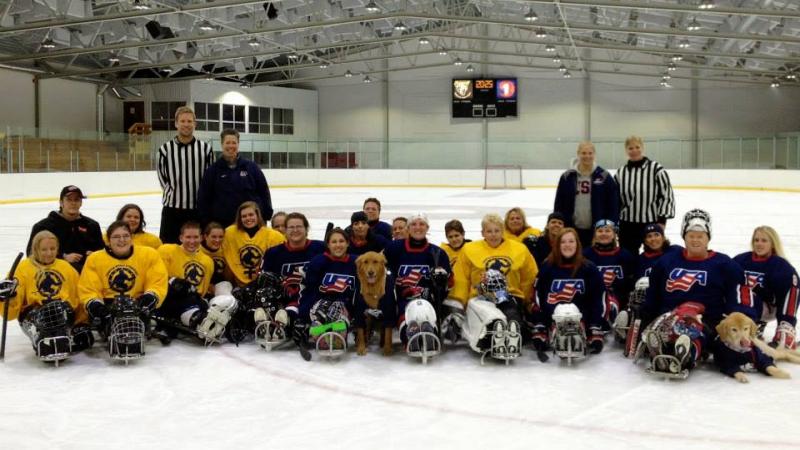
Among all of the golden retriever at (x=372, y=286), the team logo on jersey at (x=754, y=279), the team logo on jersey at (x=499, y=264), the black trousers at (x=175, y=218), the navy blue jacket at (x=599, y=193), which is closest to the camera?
the golden retriever at (x=372, y=286)

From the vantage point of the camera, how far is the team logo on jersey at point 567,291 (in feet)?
15.6

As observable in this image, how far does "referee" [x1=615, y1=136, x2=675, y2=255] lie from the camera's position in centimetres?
591

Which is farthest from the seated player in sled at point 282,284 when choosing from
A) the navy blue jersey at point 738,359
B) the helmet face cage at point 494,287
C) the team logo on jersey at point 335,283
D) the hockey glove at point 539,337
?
the navy blue jersey at point 738,359

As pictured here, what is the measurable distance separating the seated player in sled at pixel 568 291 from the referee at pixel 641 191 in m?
1.36

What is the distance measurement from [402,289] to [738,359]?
6.51 ft

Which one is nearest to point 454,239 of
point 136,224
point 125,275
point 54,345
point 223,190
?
point 223,190

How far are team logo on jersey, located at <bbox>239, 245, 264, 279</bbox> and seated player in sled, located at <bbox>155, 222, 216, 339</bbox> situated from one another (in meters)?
0.23

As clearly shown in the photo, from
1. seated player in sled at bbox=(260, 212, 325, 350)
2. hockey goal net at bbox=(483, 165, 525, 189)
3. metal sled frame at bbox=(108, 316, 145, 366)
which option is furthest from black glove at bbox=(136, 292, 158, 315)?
hockey goal net at bbox=(483, 165, 525, 189)

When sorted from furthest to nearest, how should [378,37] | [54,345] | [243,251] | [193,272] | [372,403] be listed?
[378,37], [243,251], [193,272], [54,345], [372,403]

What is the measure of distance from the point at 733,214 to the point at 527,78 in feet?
60.9

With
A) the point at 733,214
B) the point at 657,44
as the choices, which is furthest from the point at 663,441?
the point at 657,44

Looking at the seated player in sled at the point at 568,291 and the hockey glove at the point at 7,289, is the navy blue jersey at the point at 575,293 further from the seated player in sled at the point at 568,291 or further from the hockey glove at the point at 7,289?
the hockey glove at the point at 7,289

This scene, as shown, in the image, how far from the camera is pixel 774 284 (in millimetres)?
4742

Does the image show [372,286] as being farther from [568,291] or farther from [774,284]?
[774,284]
